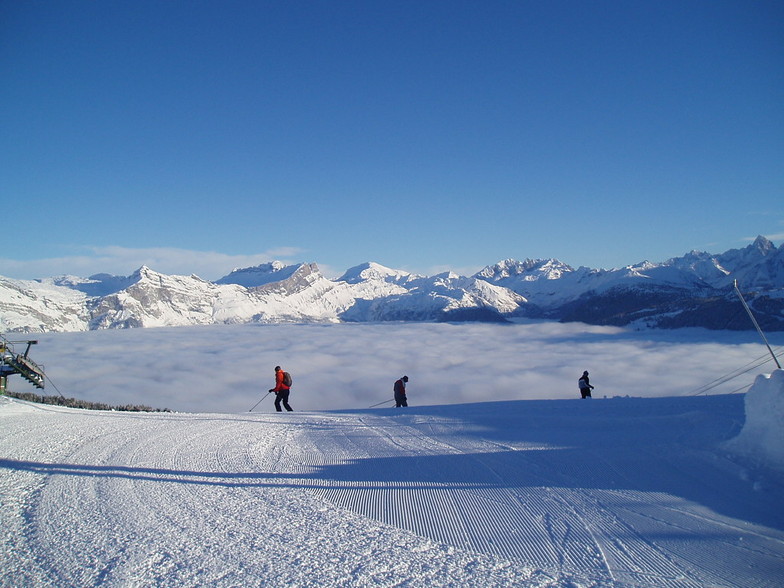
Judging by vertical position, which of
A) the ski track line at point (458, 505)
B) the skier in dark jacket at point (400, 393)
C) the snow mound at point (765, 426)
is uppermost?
the snow mound at point (765, 426)

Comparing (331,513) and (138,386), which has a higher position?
(331,513)

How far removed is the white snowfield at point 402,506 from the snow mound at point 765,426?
0.03 meters

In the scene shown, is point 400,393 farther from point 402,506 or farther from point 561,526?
point 561,526

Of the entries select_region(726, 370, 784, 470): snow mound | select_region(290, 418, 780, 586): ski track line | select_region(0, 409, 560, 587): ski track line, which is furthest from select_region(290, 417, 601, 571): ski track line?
select_region(726, 370, 784, 470): snow mound

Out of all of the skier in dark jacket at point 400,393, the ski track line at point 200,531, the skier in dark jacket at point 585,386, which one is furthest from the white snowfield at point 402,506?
the skier in dark jacket at point 585,386

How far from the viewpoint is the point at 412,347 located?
606 feet

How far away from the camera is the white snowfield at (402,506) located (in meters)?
3.84

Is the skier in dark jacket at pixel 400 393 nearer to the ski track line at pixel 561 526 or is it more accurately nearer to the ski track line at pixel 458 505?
the ski track line at pixel 458 505

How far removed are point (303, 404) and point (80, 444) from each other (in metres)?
94.1

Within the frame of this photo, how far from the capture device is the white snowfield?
12.6 ft

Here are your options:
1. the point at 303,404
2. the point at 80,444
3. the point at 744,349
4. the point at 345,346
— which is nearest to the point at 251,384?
the point at 303,404

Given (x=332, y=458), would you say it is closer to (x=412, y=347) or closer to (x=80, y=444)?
(x=80, y=444)

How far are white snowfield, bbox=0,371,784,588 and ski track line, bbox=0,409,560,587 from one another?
20 millimetres

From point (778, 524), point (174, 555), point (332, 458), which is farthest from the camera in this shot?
point (332, 458)
